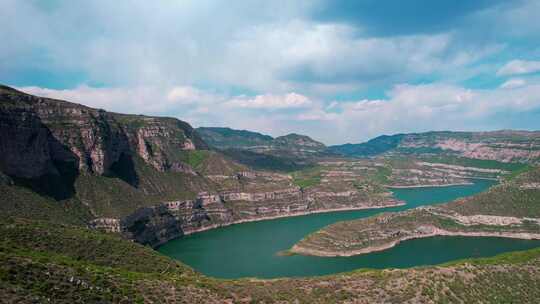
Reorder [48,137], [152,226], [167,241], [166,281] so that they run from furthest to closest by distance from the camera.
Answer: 1. [167,241]
2. [152,226]
3. [48,137]
4. [166,281]

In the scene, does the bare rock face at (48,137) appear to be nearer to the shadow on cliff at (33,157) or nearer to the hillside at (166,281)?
the shadow on cliff at (33,157)

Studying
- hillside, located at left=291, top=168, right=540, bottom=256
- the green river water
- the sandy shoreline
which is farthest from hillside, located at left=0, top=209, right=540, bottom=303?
hillside, located at left=291, top=168, right=540, bottom=256

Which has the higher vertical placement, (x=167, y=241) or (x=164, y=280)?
(x=164, y=280)

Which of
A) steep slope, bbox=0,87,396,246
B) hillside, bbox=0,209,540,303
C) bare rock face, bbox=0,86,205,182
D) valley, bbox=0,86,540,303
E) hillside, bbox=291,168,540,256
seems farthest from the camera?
hillside, bbox=291,168,540,256

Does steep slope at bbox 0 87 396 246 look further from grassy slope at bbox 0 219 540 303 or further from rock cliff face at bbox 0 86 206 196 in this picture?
grassy slope at bbox 0 219 540 303

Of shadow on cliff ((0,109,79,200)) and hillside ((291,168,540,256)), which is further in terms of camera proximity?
hillside ((291,168,540,256))

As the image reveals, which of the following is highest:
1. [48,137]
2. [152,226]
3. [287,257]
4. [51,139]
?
[48,137]

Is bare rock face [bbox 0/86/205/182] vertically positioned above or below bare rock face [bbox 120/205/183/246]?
above

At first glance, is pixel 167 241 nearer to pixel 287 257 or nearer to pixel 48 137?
pixel 287 257

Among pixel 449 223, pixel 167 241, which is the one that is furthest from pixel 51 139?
pixel 449 223

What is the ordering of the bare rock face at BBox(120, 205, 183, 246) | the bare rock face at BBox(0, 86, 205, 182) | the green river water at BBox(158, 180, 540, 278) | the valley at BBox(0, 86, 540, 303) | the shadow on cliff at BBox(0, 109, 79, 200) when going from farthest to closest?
the bare rock face at BBox(120, 205, 183, 246)
the bare rock face at BBox(0, 86, 205, 182)
the shadow on cliff at BBox(0, 109, 79, 200)
the green river water at BBox(158, 180, 540, 278)
the valley at BBox(0, 86, 540, 303)

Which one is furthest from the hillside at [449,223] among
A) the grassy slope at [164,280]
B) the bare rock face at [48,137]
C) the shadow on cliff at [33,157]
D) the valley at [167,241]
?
the bare rock face at [48,137]
